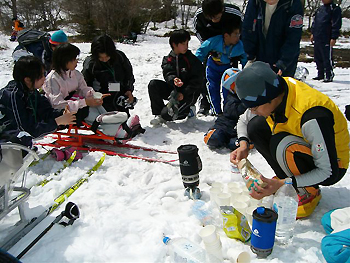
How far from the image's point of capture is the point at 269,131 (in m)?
2.52

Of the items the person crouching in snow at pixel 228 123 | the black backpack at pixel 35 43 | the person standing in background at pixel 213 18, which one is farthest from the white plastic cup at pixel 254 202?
the black backpack at pixel 35 43

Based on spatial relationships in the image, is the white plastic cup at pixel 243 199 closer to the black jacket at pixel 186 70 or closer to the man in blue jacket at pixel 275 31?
the man in blue jacket at pixel 275 31

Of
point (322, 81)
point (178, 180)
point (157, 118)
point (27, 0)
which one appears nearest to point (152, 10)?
point (27, 0)

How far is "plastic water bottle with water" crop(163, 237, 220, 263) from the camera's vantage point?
187 cm

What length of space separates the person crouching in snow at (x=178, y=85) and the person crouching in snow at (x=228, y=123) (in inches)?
27.8

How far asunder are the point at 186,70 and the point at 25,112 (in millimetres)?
2204

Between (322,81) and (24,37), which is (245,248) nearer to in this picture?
(24,37)

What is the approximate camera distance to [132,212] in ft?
7.95

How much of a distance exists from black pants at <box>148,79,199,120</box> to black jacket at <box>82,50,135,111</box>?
368 millimetres

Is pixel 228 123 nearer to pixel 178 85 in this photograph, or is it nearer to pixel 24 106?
pixel 178 85

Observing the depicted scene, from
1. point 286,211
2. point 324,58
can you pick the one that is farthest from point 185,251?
point 324,58

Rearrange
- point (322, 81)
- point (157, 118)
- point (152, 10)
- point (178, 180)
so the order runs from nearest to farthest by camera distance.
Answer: point (178, 180) < point (157, 118) < point (322, 81) < point (152, 10)

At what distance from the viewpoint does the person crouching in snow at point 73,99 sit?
11.9ft

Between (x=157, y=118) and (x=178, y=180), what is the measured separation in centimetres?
181
